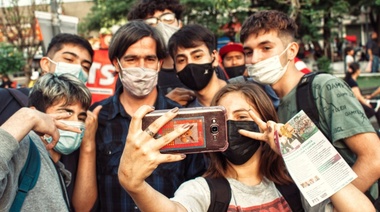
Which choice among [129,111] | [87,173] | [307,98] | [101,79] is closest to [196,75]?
[129,111]

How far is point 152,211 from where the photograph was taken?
6.01 ft

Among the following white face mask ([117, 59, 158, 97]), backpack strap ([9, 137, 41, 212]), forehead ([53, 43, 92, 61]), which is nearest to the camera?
backpack strap ([9, 137, 41, 212])

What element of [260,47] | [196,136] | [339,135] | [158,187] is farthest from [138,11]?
[196,136]

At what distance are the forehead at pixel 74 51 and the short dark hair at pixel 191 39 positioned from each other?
34.2 inches

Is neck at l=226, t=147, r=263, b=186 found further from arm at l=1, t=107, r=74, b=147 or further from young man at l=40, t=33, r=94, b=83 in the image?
young man at l=40, t=33, r=94, b=83

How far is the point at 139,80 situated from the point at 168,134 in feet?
4.76

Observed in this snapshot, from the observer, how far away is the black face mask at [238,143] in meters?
2.35

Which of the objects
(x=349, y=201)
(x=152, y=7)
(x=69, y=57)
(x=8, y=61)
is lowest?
(x=8, y=61)

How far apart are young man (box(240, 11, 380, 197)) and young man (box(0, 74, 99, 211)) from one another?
122 centimetres

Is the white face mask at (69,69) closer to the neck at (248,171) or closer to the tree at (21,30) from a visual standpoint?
the neck at (248,171)

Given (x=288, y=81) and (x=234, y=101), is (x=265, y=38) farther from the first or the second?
(x=234, y=101)

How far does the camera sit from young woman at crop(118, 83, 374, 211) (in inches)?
66.4

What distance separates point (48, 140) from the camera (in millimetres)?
2490

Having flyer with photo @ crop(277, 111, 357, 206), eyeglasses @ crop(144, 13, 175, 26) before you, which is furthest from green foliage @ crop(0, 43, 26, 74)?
flyer with photo @ crop(277, 111, 357, 206)
